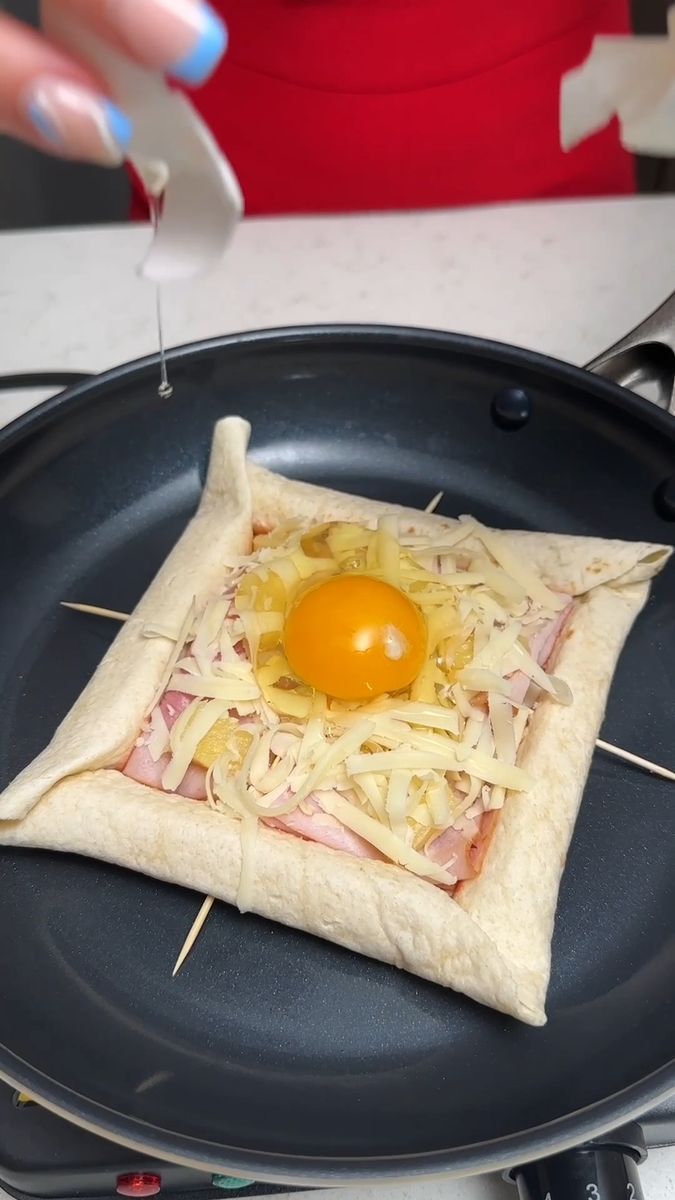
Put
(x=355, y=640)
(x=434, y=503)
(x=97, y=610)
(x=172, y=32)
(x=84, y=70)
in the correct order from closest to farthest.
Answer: (x=172, y=32) < (x=84, y=70) < (x=355, y=640) < (x=97, y=610) < (x=434, y=503)

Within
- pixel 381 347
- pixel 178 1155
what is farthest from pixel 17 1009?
pixel 381 347

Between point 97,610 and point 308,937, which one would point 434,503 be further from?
point 308,937

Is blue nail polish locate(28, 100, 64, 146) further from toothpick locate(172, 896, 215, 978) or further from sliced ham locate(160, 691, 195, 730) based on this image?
toothpick locate(172, 896, 215, 978)

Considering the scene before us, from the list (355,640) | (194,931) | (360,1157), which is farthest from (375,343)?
(360,1157)

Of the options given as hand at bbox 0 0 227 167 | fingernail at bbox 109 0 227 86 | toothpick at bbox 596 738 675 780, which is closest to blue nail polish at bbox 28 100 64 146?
hand at bbox 0 0 227 167

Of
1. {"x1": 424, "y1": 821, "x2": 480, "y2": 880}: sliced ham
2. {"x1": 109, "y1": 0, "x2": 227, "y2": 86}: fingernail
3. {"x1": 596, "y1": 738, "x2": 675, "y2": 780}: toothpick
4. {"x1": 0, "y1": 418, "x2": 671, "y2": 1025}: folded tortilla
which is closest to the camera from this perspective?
{"x1": 109, "y1": 0, "x2": 227, "y2": 86}: fingernail
